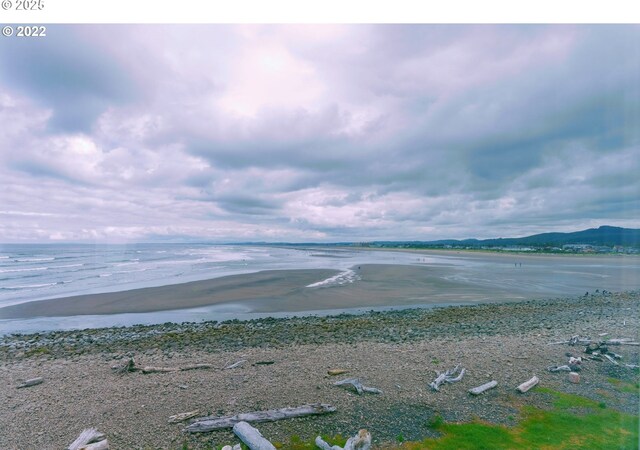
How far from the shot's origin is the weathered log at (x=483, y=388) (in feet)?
27.5

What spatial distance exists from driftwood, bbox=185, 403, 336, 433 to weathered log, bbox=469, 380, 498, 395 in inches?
149

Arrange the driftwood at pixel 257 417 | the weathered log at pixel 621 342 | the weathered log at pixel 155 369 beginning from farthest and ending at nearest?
1. the weathered log at pixel 621 342
2. the weathered log at pixel 155 369
3. the driftwood at pixel 257 417

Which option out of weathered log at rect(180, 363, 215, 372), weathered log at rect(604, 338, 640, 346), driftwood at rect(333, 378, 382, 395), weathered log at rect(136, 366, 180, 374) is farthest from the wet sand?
driftwood at rect(333, 378, 382, 395)

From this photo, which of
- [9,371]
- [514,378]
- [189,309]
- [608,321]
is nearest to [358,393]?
[514,378]

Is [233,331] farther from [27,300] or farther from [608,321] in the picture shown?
[27,300]

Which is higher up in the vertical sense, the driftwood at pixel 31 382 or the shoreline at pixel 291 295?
the driftwood at pixel 31 382

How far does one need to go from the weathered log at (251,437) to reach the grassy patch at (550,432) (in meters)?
2.79

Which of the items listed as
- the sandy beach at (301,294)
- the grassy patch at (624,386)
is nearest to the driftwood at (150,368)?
the sandy beach at (301,294)

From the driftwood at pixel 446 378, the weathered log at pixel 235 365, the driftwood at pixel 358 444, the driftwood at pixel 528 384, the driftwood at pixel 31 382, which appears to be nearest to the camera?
the driftwood at pixel 358 444

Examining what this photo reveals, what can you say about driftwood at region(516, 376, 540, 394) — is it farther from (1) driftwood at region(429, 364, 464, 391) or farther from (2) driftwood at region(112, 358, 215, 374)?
(2) driftwood at region(112, 358, 215, 374)

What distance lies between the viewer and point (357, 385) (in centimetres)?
850

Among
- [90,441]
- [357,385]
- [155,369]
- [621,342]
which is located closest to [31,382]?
[155,369]

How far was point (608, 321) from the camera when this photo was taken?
16.3 m

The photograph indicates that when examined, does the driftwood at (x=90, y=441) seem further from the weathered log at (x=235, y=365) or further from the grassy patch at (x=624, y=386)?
the grassy patch at (x=624, y=386)
